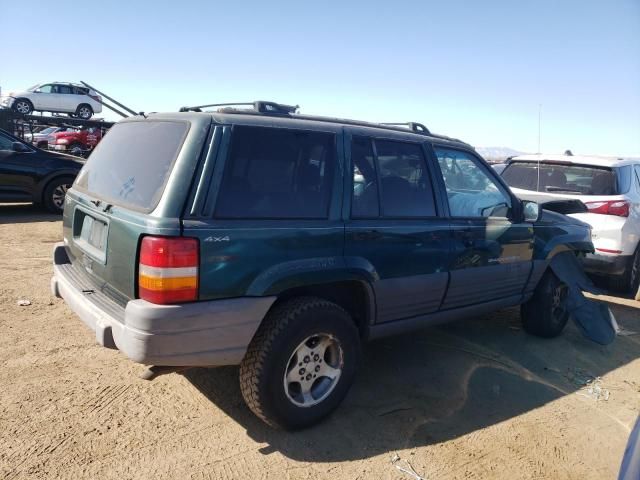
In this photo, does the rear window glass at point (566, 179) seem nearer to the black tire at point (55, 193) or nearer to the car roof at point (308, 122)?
the car roof at point (308, 122)

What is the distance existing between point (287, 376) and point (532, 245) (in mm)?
2623

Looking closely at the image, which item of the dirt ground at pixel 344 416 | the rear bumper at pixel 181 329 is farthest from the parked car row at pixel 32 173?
the rear bumper at pixel 181 329

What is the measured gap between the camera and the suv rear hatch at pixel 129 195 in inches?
96.1

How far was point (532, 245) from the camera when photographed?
13.9ft

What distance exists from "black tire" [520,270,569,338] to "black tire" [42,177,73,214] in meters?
8.32

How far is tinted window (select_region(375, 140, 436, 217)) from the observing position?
3.25 m

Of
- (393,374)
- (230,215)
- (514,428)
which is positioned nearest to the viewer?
(230,215)

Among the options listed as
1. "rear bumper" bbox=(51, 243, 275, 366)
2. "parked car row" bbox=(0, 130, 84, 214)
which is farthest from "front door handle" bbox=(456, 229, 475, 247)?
"parked car row" bbox=(0, 130, 84, 214)

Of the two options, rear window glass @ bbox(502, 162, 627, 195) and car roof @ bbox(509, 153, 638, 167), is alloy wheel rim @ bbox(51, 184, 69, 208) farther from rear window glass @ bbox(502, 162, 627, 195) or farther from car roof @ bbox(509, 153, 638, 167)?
car roof @ bbox(509, 153, 638, 167)

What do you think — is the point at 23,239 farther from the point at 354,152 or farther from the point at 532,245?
the point at 532,245

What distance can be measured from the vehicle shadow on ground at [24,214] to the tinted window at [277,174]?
7523 millimetres

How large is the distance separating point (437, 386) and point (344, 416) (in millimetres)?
843

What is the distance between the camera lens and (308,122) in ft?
9.79

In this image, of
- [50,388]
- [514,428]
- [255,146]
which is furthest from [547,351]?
[50,388]
